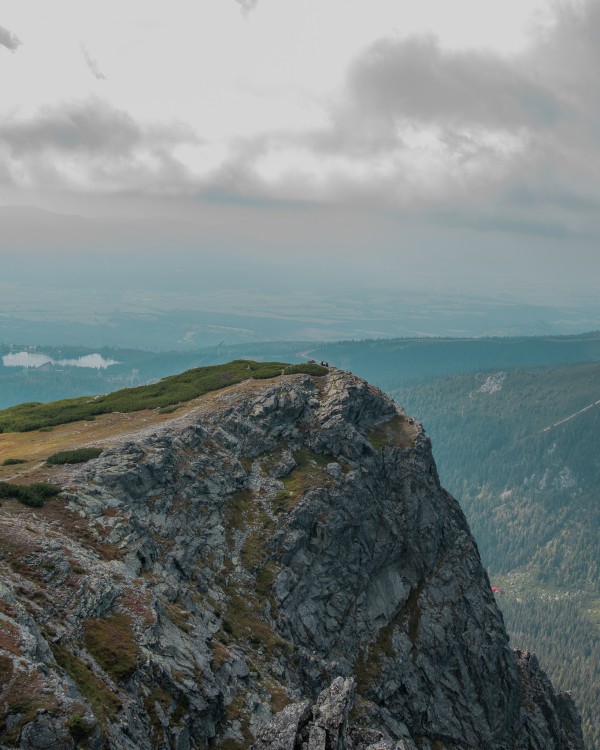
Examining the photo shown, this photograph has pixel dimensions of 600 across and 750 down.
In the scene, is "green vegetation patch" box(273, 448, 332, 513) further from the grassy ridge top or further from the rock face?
the grassy ridge top

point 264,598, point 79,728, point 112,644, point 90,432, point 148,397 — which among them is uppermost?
point 148,397

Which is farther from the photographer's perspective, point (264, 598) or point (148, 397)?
point (148, 397)

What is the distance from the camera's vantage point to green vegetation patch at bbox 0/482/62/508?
2119 inches

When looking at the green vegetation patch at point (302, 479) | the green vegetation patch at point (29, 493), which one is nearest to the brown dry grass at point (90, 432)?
the green vegetation patch at point (29, 493)

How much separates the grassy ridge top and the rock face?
248 inches

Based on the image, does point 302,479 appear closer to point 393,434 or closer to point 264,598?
point 264,598

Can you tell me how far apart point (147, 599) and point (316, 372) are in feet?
177

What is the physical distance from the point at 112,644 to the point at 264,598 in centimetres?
2476

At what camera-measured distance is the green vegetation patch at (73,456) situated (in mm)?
64812

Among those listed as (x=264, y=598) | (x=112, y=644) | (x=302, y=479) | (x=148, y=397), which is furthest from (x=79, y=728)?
(x=148, y=397)

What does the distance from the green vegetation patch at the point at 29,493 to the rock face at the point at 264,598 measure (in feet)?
4.13

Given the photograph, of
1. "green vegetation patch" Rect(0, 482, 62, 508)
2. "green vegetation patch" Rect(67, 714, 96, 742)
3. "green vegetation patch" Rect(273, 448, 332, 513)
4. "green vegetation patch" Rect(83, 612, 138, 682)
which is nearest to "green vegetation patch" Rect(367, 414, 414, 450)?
"green vegetation patch" Rect(273, 448, 332, 513)

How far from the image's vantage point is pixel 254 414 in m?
81.6

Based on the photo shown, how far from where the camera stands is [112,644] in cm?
3947
